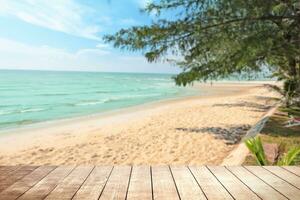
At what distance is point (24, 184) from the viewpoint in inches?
135

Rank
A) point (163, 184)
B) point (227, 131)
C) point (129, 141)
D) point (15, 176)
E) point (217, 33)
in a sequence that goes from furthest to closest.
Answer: point (227, 131) < point (129, 141) < point (217, 33) < point (15, 176) < point (163, 184)

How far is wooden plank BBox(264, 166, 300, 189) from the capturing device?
138 inches

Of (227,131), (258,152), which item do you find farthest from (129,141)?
(258,152)

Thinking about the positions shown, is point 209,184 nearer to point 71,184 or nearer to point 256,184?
point 256,184

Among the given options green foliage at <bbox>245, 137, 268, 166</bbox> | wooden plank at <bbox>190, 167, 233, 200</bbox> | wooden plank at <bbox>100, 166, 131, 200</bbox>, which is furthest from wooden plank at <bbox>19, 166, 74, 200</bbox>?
green foliage at <bbox>245, 137, 268, 166</bbox>

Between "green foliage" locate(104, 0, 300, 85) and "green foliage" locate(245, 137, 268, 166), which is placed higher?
"green foliage" locate(104, 0, 300, 85)

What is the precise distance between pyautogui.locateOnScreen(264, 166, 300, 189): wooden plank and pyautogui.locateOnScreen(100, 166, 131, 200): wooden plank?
5.12 ft

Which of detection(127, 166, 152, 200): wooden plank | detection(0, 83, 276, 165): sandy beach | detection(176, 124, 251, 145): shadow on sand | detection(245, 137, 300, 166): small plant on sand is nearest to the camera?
detection(127, 166, 152, 200): wooden plank

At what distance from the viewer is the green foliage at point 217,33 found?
815 centimetres

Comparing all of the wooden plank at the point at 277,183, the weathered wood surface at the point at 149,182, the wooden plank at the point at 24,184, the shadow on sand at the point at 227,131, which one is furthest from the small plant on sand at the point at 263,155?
the shadow on sand at the point at 227,131

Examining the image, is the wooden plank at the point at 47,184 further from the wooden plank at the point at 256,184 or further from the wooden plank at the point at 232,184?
the wooden plank at the point at 256,184

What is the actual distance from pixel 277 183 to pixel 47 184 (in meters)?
2.18

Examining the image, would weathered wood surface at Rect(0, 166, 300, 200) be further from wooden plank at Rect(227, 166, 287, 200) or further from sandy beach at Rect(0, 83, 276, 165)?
sandy beach at Rect(0, 83, 276, 165)

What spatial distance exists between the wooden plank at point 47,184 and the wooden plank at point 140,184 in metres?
0.71
